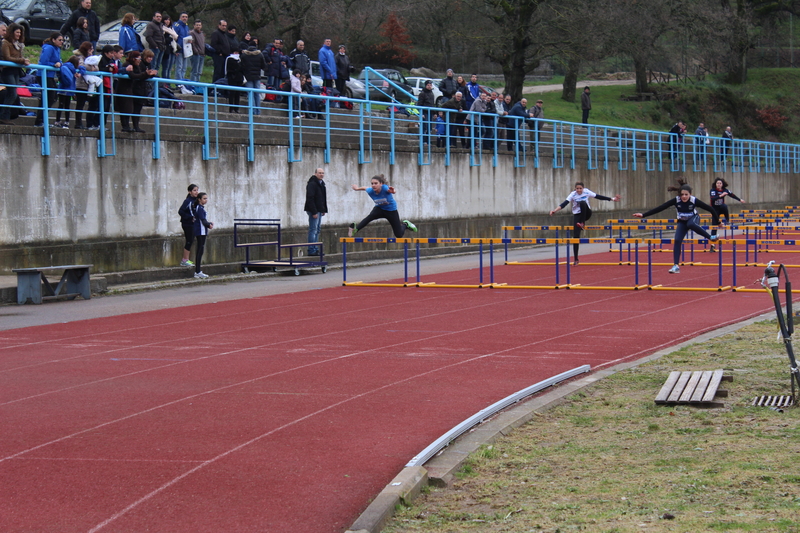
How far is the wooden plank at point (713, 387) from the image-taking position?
8.18 meters

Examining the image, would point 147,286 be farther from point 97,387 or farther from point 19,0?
point 19,0

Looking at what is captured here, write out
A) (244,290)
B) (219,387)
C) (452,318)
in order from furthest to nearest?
(244,290)
(452,318)
(219,387)

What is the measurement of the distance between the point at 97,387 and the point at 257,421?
229cm

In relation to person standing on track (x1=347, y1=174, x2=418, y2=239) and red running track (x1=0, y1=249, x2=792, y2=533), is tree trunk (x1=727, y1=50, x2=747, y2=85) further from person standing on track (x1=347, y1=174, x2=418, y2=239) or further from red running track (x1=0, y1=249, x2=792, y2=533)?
red running track (x1=0, y1=249, x2=792, y2=533)

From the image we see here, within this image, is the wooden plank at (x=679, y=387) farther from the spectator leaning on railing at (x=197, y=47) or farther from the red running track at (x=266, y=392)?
the spectator leaning on railing at (x=197, y=47)

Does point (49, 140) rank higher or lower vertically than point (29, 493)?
higher

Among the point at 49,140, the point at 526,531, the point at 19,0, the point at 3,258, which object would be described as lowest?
the point at 526,531

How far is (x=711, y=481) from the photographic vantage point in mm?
6043

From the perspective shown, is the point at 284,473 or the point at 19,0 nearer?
the point at 284,473

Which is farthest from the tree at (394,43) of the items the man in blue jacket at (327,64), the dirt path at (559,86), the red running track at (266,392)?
the red running track at (266,392)

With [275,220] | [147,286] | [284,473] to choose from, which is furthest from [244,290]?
[284,473]

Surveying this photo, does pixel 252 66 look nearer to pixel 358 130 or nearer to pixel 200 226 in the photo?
pixel 358 130

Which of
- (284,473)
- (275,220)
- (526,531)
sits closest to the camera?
(526,531)

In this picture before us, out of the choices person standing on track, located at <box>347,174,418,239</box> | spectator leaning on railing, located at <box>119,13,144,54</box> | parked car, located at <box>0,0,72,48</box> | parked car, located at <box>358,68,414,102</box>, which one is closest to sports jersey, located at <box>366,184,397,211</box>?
person standing on track, located at <box>347,174,418,239</box>
